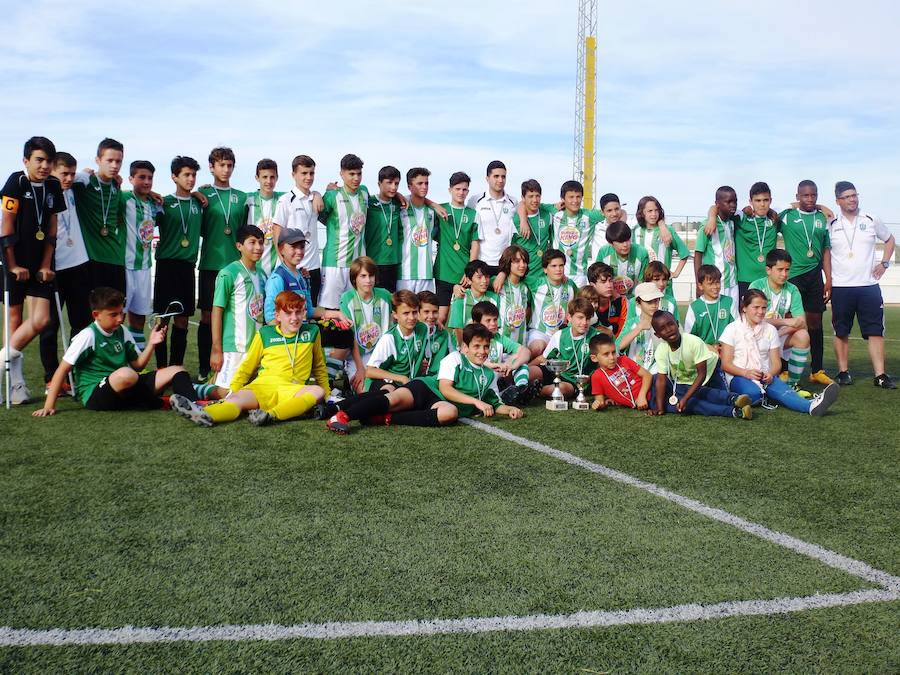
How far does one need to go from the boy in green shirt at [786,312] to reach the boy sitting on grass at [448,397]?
300 cm

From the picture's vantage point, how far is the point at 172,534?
346cm

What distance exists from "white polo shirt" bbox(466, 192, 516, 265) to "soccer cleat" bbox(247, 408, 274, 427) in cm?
354

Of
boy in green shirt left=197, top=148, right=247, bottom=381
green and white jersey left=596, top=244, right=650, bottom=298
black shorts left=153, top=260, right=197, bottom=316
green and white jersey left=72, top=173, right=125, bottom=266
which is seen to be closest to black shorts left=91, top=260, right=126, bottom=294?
green and white jersey left=72, top=173, right=125, bottom=266

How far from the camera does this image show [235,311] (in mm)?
6883

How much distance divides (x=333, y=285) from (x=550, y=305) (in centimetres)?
216

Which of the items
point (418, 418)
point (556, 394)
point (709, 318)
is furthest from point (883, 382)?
point (418, 418)

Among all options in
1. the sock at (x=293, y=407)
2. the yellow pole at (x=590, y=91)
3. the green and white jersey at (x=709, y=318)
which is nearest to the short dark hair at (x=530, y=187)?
the green and white jersey at (x=709, y=318)

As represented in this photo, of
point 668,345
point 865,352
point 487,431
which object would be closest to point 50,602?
point 487,431

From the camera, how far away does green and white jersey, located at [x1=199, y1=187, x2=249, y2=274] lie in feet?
25.9

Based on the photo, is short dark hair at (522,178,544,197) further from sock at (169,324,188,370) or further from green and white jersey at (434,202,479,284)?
sock at (169,324,188,370)

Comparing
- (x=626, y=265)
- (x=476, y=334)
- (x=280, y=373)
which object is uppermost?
(x=626, y=265)

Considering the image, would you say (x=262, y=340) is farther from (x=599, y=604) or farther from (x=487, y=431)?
(x=599, y=604)

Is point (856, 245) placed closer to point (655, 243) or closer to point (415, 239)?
point (655, 243)

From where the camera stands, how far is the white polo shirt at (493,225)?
855 centimetres
